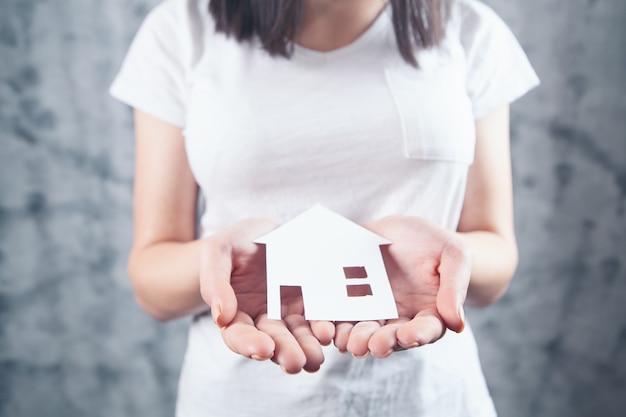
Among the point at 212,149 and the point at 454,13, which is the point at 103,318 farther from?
the point at 454,13

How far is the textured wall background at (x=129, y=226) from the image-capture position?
3.42 ft

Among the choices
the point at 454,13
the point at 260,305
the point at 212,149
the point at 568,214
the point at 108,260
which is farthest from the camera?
the point at 568,214

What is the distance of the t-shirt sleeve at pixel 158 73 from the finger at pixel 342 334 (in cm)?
35

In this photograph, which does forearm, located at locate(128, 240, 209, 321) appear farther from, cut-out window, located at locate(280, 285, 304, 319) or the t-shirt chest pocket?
the t-shirt chest pocket

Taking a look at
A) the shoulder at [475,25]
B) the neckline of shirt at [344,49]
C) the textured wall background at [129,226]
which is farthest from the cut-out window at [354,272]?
the textured wall background at [129,226]

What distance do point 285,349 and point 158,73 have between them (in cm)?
43

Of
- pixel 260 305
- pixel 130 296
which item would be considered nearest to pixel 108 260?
pixel 130 296

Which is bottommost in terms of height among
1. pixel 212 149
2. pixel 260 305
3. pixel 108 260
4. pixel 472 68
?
pixel 108 260

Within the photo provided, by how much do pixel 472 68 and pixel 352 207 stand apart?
0.26m

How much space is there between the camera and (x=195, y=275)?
663mm

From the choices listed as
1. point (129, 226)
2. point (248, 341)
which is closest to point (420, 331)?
point (248, 341)

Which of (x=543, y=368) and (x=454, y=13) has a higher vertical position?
(x=454, y=13)

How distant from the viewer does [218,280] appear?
508 millimetres

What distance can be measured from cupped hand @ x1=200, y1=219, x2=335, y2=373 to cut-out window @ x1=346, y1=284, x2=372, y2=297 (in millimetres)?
54
